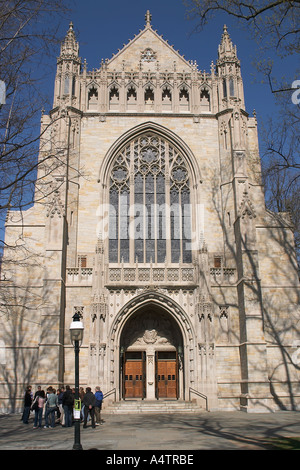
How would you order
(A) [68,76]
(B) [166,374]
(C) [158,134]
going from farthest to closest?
1. (C) [158,134]
2. (A) [68,76]
3. (B) [166,374]

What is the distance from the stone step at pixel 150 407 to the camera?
19953mm

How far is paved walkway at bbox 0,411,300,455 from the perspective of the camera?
10.9 m

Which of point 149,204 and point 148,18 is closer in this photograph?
point 149,204

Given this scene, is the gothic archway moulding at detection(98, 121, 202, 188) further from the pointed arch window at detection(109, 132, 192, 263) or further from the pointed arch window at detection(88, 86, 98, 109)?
the pointed arch window at detection(88, 86, 98, 109)

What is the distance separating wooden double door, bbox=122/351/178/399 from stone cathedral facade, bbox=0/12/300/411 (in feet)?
0.16

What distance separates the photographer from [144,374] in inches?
904

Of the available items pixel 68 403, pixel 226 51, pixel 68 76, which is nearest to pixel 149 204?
pixel 68 76

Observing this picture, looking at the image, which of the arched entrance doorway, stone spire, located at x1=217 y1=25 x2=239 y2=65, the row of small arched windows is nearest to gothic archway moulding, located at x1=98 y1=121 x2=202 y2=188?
→ the row of small arched windows

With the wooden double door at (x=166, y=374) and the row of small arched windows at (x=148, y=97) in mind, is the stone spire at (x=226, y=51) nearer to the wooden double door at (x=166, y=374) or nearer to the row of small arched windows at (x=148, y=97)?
the row of small arched windows at (x=148, y=97)

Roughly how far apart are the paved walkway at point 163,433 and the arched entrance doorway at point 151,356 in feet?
12.8

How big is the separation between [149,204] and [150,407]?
10.3 metres

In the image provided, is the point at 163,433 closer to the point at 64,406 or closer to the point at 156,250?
the point at 64,406

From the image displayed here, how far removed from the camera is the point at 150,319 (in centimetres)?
2373

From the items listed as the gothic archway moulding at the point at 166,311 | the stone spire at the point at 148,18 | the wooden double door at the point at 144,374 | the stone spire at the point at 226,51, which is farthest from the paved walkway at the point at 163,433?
the stone spire at the point at 148,18
